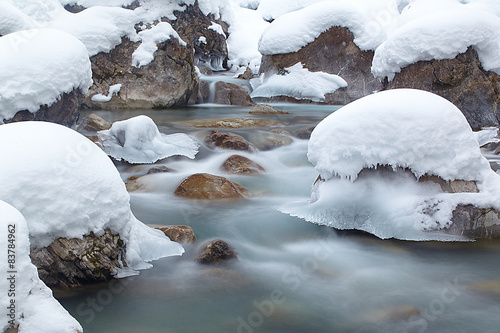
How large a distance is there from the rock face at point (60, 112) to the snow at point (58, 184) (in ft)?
9.38

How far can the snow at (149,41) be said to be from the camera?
1063 cm

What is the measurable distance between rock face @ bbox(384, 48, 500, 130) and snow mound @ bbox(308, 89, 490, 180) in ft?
13.4

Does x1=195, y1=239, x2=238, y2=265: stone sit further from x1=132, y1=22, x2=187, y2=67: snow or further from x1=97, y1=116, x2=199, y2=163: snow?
x1=132, y1=22, x2=187, y2=67: snow

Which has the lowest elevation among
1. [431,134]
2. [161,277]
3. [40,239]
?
[161,277]

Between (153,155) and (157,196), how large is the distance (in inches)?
54.3

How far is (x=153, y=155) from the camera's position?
20.4 ft

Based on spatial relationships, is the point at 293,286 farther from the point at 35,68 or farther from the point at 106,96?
the point at 106,96

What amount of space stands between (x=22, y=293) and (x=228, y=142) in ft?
17.0

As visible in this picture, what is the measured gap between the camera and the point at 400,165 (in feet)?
12.8

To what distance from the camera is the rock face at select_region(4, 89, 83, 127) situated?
5.30m

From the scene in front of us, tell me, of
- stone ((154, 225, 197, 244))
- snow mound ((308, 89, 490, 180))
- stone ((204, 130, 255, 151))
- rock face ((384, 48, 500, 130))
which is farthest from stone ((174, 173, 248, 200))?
rock face ((384, 48, 500, 130))

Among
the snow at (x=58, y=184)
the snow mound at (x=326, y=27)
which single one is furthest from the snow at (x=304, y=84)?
the snow at (x=58, y=184)

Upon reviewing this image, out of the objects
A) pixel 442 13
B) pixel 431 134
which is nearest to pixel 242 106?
pixel 442 13

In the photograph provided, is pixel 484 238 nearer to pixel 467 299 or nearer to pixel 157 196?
pixel 467 299
